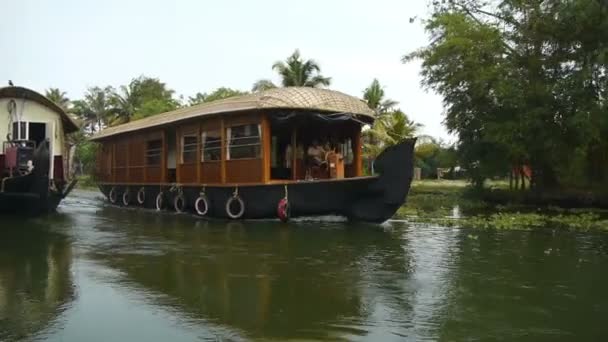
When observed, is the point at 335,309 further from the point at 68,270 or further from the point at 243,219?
the point at 243,219

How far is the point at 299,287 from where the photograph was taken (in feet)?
19.1

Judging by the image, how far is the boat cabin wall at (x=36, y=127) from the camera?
14039 mm

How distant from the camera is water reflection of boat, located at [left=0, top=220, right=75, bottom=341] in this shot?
14.3ft

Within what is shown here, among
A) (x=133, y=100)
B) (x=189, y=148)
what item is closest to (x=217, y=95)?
(x=133, y=100)

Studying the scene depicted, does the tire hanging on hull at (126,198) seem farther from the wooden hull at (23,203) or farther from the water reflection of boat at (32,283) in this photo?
the water reflection of boat at (32,283)

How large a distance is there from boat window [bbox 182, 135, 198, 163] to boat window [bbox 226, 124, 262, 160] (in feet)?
5.78

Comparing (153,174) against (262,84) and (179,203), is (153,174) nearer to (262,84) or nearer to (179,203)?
(179,203)

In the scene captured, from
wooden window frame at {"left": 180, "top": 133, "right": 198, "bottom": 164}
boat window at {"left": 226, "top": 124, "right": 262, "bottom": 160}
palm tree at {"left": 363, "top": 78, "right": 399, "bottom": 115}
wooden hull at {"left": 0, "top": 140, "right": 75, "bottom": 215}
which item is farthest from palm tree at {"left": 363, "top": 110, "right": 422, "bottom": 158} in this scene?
wooden hull at {"left": 0, "top": 140, "right": 75, "bottom": 215}

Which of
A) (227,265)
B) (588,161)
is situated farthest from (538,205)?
(227,265)

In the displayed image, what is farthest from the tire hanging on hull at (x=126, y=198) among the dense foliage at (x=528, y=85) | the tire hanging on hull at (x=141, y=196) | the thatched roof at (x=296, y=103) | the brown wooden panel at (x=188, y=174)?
→ the dense foliage at (x=528, y=85)

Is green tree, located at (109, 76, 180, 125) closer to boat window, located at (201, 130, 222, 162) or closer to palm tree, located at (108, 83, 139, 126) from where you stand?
palm tree, located at (108, 83, 139, 126)

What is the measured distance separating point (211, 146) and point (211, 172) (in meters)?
0.64

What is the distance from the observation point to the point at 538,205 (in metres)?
19.1

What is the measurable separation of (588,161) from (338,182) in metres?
12.0
